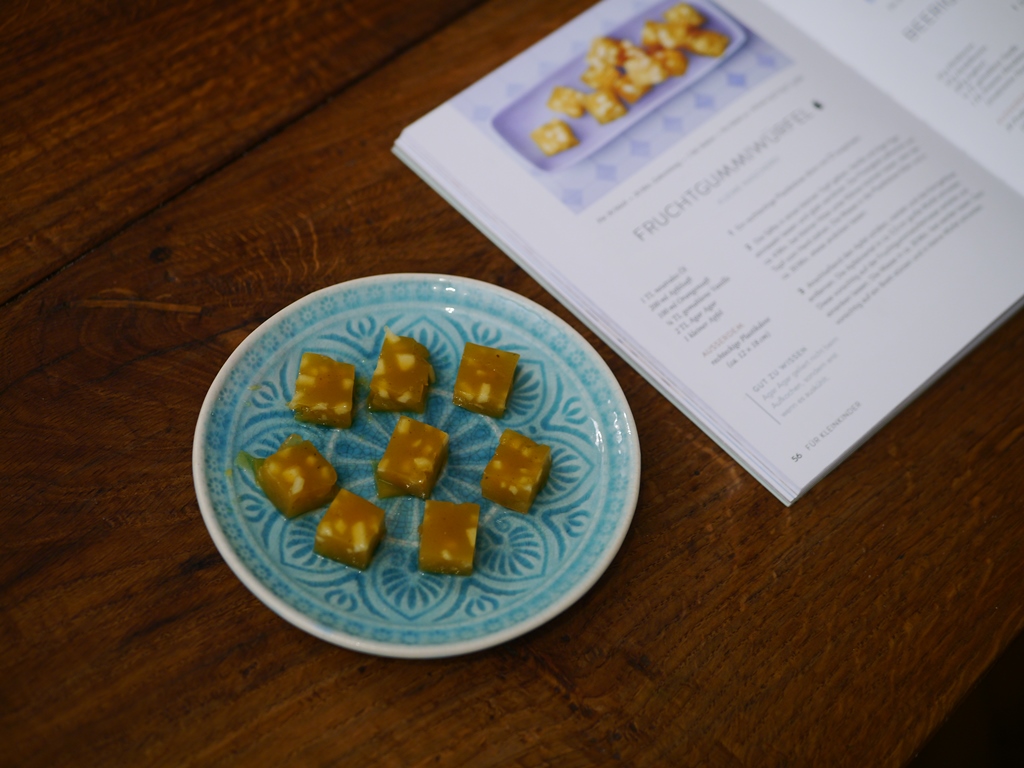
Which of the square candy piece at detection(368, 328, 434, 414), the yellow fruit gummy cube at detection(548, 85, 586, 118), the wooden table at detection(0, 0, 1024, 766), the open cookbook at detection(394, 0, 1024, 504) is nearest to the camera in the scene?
the wooden table at detection(0, 0, 1024, 766)

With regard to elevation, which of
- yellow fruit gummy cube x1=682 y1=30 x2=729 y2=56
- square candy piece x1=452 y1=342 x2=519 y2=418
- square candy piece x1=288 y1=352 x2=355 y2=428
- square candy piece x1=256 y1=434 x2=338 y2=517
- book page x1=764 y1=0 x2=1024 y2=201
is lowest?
square candy piece x1=256 y1=434 x2=338 y2=517

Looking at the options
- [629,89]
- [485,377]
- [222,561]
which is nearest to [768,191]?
[629,89]

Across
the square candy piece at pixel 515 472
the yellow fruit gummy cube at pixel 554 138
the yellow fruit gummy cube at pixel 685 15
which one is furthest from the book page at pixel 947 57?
the square candy piece at pixel 515 472

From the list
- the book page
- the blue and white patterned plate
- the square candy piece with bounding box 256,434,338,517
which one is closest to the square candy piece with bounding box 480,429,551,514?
the blue and white patterned plate

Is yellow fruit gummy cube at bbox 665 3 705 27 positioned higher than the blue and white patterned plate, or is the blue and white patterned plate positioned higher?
yellow fruit gummy cube at bbox 665 3 705 27

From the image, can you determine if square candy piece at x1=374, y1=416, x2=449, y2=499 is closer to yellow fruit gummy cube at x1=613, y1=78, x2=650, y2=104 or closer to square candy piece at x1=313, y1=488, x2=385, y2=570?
square candy piece at x1=313, y1=488, x2=385, y2=570

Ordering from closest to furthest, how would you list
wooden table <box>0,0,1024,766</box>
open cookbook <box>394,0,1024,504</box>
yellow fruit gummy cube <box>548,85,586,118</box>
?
wooden table <box>0,0,1024,766</box>, open cookbook <box>394,0,1024,504</box>, yellow fruit gummy cube <box>548,85,586,118</box>

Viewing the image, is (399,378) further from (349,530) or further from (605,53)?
(605,53)
